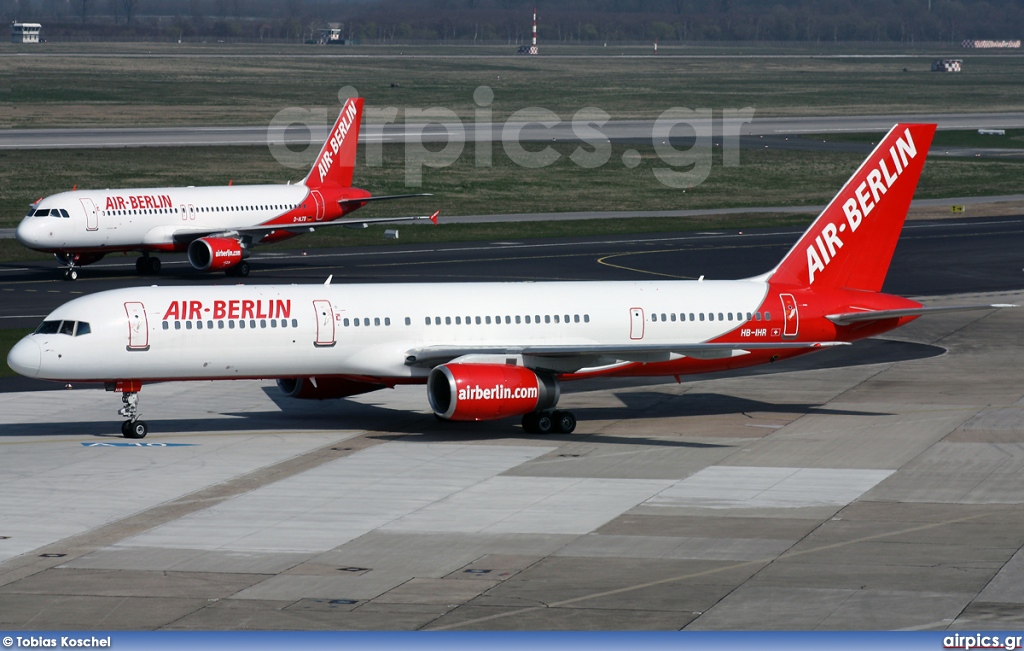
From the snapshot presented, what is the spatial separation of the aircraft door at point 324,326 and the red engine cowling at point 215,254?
3454 cm

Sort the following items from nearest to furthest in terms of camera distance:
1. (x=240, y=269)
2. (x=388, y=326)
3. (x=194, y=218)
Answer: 1. (x=388, y=326)
2. (x=240, y=269)
3. (x=194, y=218)

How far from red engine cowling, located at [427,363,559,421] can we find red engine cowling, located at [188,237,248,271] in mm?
36594

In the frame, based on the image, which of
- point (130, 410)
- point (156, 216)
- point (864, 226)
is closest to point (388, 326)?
point (130, 410)

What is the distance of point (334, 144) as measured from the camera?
82500 mm

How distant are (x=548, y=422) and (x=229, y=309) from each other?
31.0 feet

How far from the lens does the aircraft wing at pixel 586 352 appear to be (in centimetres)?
4066

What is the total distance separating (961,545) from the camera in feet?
98.3

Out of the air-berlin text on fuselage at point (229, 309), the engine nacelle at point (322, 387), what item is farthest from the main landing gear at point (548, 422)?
the air-berlin text on fuselage at point (229, 309)

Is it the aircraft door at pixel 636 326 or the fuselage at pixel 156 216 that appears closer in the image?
the aircraft door at pixel 636 326

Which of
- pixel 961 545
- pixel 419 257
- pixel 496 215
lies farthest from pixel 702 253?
pixel 961 545

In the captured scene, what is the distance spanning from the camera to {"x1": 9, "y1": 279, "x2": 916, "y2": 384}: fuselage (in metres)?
39.2

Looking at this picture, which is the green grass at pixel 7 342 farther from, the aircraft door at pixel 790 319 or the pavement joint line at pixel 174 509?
the aircraft door at pixel 790 319

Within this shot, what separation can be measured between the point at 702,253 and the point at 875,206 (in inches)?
1440

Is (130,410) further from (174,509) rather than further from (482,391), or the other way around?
(482,391)
